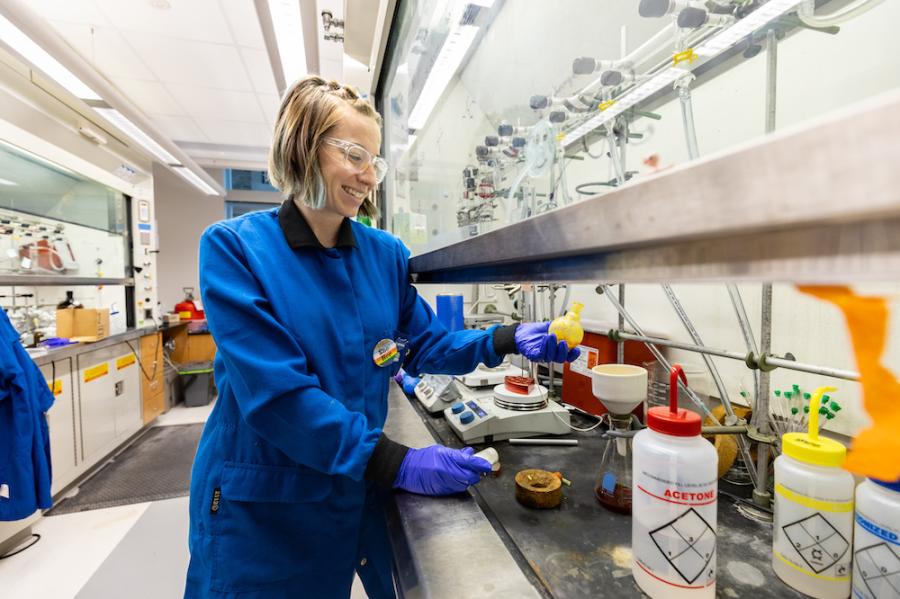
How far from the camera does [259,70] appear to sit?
377 cm

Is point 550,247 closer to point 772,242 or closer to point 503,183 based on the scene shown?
point 772,242

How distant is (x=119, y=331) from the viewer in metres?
3.59

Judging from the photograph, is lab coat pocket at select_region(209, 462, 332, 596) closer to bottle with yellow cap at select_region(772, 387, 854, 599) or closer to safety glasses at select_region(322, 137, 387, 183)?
safety glasses at select_region(322, 137, 387, 183)

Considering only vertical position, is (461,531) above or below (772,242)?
below

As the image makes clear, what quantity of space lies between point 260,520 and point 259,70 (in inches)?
159

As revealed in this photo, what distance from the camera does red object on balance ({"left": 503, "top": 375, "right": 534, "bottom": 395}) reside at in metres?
1.26

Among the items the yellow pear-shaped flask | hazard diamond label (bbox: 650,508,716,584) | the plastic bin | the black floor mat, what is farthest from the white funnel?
the plastic bin

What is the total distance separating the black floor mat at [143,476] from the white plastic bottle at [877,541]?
123 inches

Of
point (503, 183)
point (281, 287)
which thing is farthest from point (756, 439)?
point (503, 183)

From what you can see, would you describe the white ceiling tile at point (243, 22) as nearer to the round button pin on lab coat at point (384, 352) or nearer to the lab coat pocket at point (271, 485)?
the round button pin on lab coat at point (384, 352)

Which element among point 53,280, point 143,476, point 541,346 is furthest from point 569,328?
point 53,280

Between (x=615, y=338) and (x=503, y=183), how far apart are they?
0.74 metres

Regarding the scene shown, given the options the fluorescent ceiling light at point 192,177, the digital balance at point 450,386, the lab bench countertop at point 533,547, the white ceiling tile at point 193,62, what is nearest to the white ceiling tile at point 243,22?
the white ceiling tile at point 193,62

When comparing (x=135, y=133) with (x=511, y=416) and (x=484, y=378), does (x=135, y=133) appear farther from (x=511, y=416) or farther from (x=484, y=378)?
(x=511, y=416)
